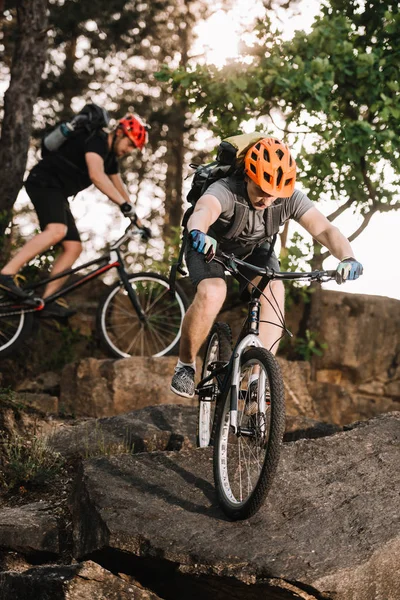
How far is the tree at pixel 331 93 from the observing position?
9.27 meters

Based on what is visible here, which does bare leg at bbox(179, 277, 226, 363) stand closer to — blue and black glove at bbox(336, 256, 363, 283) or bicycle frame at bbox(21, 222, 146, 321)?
blue and black glove at bbox(336, 256, 363, 283)

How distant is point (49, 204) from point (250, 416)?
474 centimetres

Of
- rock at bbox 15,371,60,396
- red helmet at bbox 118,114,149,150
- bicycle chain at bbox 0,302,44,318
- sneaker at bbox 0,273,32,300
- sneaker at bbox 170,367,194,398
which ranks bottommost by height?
sneaker at bbox 170,367,194,398

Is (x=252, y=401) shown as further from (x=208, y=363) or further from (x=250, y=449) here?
(x=208, y=363)

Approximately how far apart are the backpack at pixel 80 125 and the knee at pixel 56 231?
2.43 ft

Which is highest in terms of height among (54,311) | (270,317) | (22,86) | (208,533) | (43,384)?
(22,86)

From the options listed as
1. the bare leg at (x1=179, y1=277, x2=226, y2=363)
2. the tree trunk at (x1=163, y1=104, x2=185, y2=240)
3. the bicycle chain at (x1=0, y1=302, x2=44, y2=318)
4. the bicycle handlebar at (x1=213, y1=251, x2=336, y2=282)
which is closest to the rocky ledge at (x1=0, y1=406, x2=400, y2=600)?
the bare leg at (x1=179, y1=277, x2=226, y2=363)

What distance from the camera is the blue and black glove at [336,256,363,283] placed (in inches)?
190

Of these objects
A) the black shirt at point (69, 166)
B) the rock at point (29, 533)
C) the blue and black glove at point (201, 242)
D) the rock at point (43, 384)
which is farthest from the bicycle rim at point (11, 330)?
the blue and black glove at point (201, 242)

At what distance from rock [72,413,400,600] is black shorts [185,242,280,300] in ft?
3.50

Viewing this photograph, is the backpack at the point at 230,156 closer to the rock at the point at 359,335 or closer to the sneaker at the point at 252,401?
the sneaker at the point at 252,401

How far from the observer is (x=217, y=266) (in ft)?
17.7

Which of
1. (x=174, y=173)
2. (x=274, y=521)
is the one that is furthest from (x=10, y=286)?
(x=174, y=173)

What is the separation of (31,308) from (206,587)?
16.9ft
